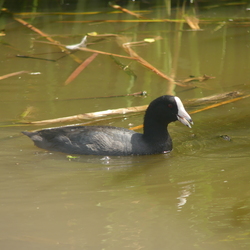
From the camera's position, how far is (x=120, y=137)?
4551 millimetres

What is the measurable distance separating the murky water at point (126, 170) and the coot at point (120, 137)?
103mm

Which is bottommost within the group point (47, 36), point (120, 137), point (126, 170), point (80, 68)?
point (126, 170)

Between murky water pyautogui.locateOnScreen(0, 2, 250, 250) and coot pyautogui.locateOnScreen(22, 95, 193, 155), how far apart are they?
0.34 ft

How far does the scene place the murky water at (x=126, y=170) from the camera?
287cm

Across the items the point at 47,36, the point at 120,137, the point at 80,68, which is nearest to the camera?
the point at 120,137

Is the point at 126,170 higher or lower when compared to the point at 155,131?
lower

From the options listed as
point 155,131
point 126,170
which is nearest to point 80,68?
point 155,131

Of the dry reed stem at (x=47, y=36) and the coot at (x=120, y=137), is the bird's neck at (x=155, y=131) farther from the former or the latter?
the dry reed stem at (x=47, y=36)

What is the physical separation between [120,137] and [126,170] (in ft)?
1.67

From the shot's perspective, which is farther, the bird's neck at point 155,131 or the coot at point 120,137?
the bird's neck at point 155,131

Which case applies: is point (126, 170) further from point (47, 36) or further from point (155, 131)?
point (47, 36)

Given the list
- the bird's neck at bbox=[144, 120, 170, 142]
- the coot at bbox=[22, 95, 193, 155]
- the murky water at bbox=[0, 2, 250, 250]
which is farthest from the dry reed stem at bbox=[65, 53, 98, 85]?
the bird's neck at bbox=[144, 120, 170, 142]

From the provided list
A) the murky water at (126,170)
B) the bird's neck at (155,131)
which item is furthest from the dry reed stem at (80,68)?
the bird's neck at (155,131)

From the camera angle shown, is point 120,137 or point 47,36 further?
point 47,36
